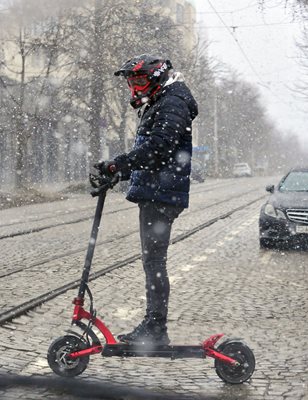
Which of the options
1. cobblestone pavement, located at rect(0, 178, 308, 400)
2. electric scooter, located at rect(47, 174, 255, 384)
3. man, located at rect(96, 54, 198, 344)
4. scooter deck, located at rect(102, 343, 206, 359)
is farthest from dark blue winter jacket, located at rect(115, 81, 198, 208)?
cobblestone pavement, located at rect(0, 178, 308, 400)

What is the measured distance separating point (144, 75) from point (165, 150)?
1.54 feet

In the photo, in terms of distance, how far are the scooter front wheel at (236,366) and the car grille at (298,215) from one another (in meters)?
7.24

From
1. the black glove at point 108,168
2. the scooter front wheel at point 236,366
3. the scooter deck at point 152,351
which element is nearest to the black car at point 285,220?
the scooter front wheel at point 236,366

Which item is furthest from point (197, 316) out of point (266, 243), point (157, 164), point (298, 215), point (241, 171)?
point (241, 171)

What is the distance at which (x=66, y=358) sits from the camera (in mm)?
4453

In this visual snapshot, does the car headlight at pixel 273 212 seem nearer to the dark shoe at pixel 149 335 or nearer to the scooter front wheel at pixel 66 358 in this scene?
the dark shoe at pixel 149 335

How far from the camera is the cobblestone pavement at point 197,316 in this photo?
176 inches

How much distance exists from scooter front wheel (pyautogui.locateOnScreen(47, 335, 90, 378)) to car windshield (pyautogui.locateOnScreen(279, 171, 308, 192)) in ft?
28.5

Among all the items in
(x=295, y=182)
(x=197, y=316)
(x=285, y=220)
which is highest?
(x=295, y=182)

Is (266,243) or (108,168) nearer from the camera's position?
(108,168)

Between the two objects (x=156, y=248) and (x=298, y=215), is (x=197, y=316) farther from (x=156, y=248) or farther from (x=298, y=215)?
(x=298, y=215)

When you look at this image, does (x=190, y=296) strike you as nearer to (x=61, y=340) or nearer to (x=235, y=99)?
(x=61, y=340)

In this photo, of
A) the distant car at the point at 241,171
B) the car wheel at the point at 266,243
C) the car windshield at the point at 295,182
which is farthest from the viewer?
the distant car at the point at 241,171

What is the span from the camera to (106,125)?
34.9 meters
